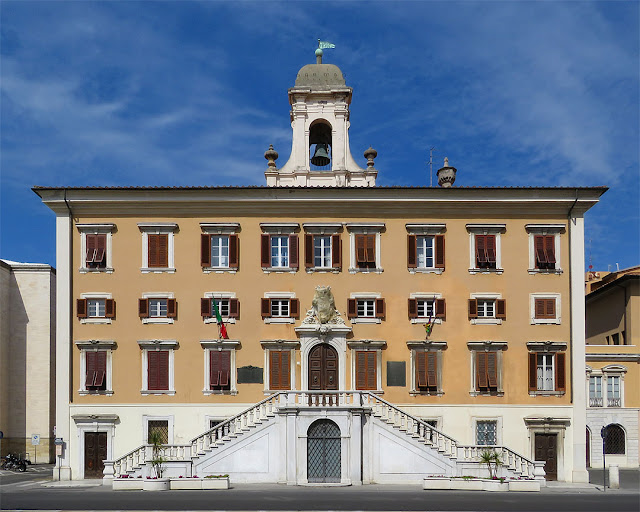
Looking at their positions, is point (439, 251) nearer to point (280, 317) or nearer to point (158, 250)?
point (280, 317)

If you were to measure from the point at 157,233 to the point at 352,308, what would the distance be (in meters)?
10.6

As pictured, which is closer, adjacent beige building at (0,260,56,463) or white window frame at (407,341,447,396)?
white window frame at (407,341,447,396)

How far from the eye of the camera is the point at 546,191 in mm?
36156

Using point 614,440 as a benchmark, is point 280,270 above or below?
above

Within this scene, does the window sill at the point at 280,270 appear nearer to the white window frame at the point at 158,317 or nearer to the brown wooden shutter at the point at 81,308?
the white window frame at the point at 158,317

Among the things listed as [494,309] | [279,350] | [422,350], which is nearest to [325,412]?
A: [279,350]

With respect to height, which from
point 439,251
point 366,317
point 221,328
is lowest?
point 221,328

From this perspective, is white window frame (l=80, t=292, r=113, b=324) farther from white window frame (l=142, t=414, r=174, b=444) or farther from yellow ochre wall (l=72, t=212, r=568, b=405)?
white window frame (l=142, t=414, r=174, b=444)

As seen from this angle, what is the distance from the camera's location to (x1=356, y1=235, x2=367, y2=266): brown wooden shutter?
36.1 metres

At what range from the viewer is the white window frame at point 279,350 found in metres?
35.3

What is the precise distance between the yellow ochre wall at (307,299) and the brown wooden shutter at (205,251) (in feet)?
1.08

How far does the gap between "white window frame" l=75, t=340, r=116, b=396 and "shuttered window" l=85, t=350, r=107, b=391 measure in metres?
0.10

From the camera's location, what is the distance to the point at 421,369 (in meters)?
35.5

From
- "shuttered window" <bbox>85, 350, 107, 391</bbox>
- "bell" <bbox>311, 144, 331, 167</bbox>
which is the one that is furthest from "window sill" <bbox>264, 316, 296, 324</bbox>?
"bell" <bbox>311, 144, 331, 167</bbox>
